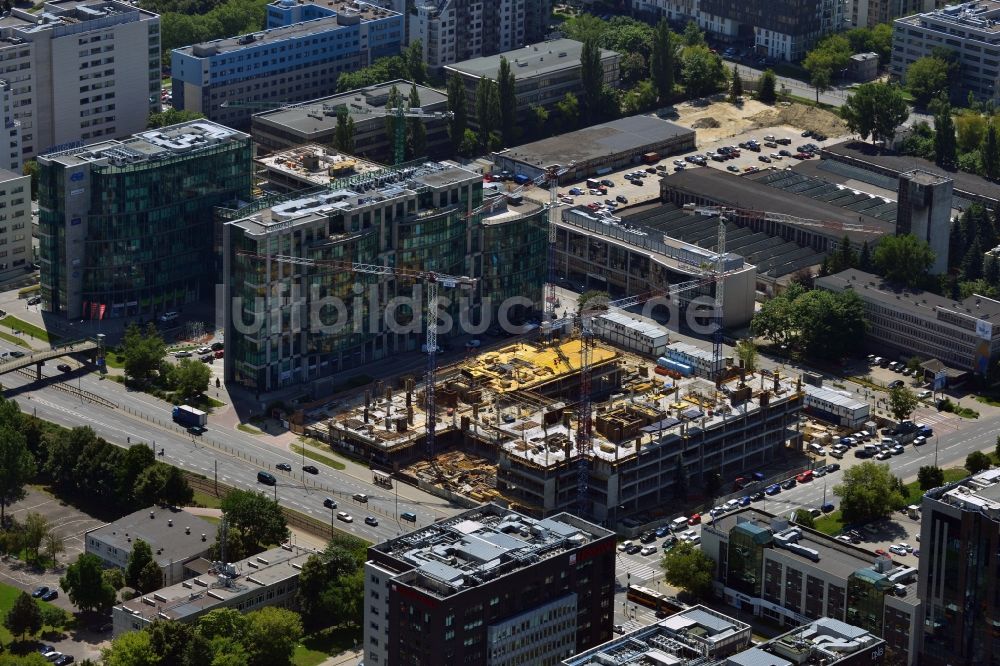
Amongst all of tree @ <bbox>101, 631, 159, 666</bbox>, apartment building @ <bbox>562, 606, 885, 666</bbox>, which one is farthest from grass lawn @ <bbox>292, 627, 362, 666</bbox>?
apartment building @ <bbox>562, 606, 885, 666</bbox>

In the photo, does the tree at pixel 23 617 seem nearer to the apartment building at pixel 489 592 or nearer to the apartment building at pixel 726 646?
the apartment building at pixel 489 592

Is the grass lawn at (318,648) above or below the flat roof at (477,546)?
below

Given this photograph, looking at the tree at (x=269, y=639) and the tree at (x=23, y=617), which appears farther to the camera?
the tree at (x=23, y=617)

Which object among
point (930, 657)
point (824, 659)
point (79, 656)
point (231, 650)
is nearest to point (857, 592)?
point (930, 657)

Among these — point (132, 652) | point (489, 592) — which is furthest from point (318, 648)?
point (489, 592)

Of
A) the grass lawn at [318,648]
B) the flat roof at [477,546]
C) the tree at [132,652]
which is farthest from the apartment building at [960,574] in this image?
the tree at [132,652]

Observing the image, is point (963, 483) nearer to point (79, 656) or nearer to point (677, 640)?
point (677, 640)
